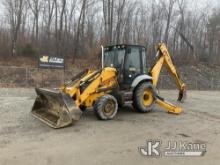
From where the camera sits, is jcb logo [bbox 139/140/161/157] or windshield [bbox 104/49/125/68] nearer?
jcb logo [bbox 139/140/161/157]

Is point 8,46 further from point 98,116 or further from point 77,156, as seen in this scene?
point 77,156

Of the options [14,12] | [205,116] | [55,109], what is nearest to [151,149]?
[55,109]

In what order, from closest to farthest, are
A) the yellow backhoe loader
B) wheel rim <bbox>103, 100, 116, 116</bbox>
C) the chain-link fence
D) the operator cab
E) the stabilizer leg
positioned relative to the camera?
the yellow backhoe loader, wheel rim <bbox>103, 100, 116, 116</bbox>, the operator cab, the stabilizer leg, the chain-link fence

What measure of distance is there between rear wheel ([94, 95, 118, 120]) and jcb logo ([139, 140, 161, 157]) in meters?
2.34

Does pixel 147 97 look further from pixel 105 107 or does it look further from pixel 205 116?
pixel 105 107

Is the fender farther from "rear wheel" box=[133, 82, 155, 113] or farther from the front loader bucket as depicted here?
the front loader bucket

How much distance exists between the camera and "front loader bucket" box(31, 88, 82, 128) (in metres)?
7.69

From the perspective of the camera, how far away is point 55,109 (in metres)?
8.59

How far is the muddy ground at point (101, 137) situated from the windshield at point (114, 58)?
5.83 ft

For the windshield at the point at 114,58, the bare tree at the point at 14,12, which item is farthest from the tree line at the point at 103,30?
the windshield at the point at 114,58

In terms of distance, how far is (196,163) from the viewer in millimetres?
5266

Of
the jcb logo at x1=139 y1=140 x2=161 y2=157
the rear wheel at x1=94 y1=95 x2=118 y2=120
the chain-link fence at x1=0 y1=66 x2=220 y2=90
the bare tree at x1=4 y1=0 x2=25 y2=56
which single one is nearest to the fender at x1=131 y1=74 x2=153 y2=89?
the rear wheel at x1=94 y1=95 x2=118 y2=120

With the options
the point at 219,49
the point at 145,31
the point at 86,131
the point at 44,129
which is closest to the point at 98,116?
the point at 86,131

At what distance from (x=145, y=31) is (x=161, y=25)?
7.84 feet
